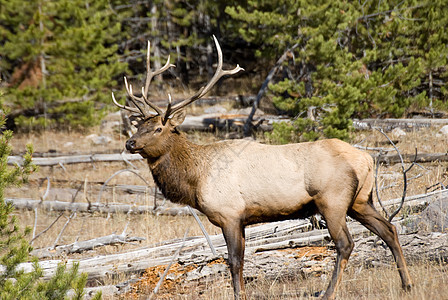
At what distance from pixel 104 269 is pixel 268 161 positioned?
251 centimetres

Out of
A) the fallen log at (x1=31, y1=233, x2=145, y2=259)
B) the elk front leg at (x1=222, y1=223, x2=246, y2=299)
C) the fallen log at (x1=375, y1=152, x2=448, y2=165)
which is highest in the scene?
the elk front leg at (x1=222, y1=223, x2=246, y2=299)

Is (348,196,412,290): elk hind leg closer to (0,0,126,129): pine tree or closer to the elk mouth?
the elk mouth

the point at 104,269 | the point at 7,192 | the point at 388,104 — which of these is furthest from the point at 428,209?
the point at 7,192

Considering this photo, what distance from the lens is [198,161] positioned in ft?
18.8

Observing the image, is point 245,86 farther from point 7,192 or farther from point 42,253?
point 42,253

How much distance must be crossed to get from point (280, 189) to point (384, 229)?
1.19 m

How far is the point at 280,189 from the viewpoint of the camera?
5188 millimetres

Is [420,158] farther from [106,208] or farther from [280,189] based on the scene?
[106,208]

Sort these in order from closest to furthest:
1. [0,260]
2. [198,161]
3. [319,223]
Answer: [0,260]
[198,161]
[319,223]

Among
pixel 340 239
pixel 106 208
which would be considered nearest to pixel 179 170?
pixel 340 239

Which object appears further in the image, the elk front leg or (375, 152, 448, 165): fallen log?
(375, 152, 448, 165): fallen log

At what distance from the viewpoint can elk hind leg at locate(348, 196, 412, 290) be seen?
502 cm

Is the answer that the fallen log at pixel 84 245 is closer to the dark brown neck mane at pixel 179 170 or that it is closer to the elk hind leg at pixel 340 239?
the dark brown neck mane at pixel 179 170

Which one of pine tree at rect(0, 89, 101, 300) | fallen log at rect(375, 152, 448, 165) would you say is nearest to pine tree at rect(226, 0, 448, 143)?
fallen log at rect(375, 152, 448, 165)
